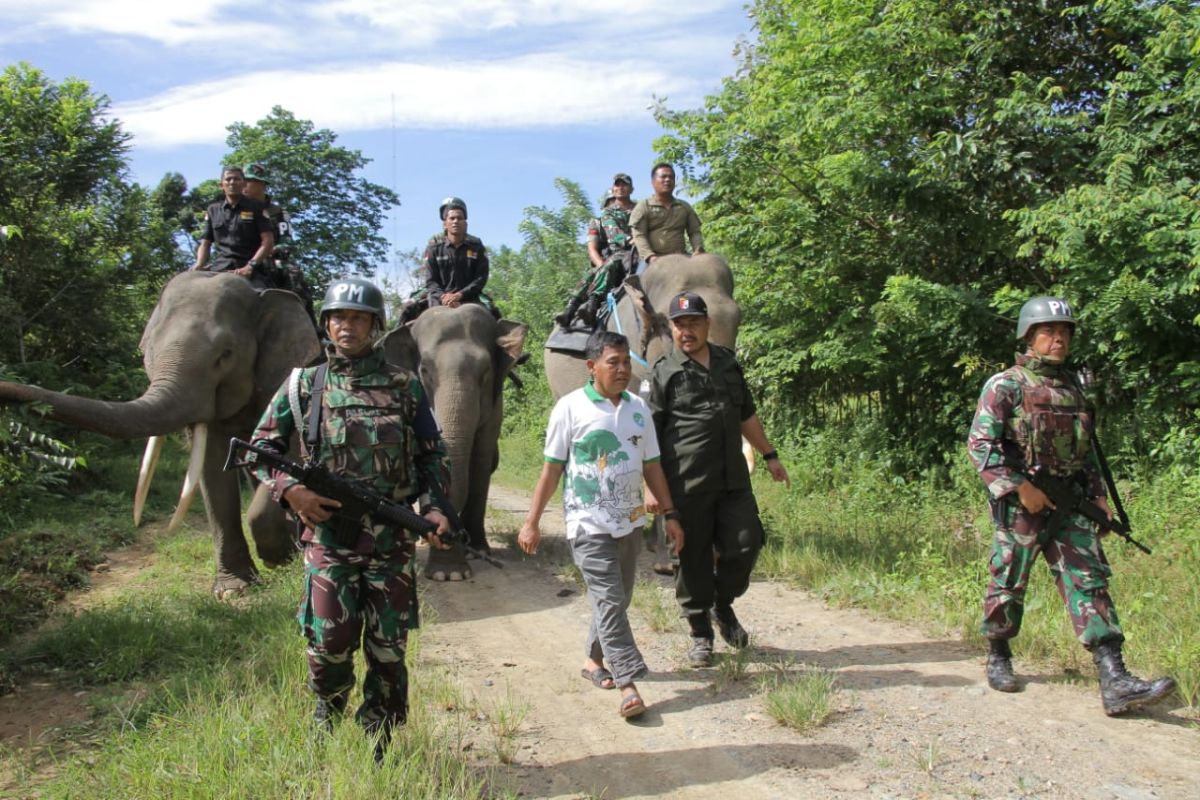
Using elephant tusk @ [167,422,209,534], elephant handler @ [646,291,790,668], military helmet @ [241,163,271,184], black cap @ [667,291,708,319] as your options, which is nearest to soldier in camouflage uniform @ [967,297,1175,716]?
elephant handler @ [646,291,790,668]

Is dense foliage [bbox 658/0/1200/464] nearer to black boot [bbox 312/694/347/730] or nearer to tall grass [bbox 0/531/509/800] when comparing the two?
tall grass [bbox 0/531/509/800]

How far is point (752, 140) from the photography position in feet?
38.7

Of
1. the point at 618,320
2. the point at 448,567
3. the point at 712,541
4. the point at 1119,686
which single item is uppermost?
the point at 618,320

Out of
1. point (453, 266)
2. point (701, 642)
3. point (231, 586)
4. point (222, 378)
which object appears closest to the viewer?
point (701, 642)

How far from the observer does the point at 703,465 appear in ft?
18.8

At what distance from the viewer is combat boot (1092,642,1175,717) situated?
477cm

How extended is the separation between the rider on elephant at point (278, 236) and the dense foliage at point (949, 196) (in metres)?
4.91

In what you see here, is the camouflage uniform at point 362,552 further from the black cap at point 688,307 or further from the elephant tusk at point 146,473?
the elephant tusk at point 146,473

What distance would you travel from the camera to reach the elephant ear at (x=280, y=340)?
8.34 meters

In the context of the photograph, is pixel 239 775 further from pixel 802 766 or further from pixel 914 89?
pixel 914 89

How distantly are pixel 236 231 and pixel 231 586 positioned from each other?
345 cm

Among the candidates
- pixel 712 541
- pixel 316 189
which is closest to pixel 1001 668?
pixel 712 541

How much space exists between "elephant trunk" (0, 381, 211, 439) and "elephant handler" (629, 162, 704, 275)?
448 centimetres

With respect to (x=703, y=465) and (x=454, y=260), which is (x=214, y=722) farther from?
(x=454, y=260)
